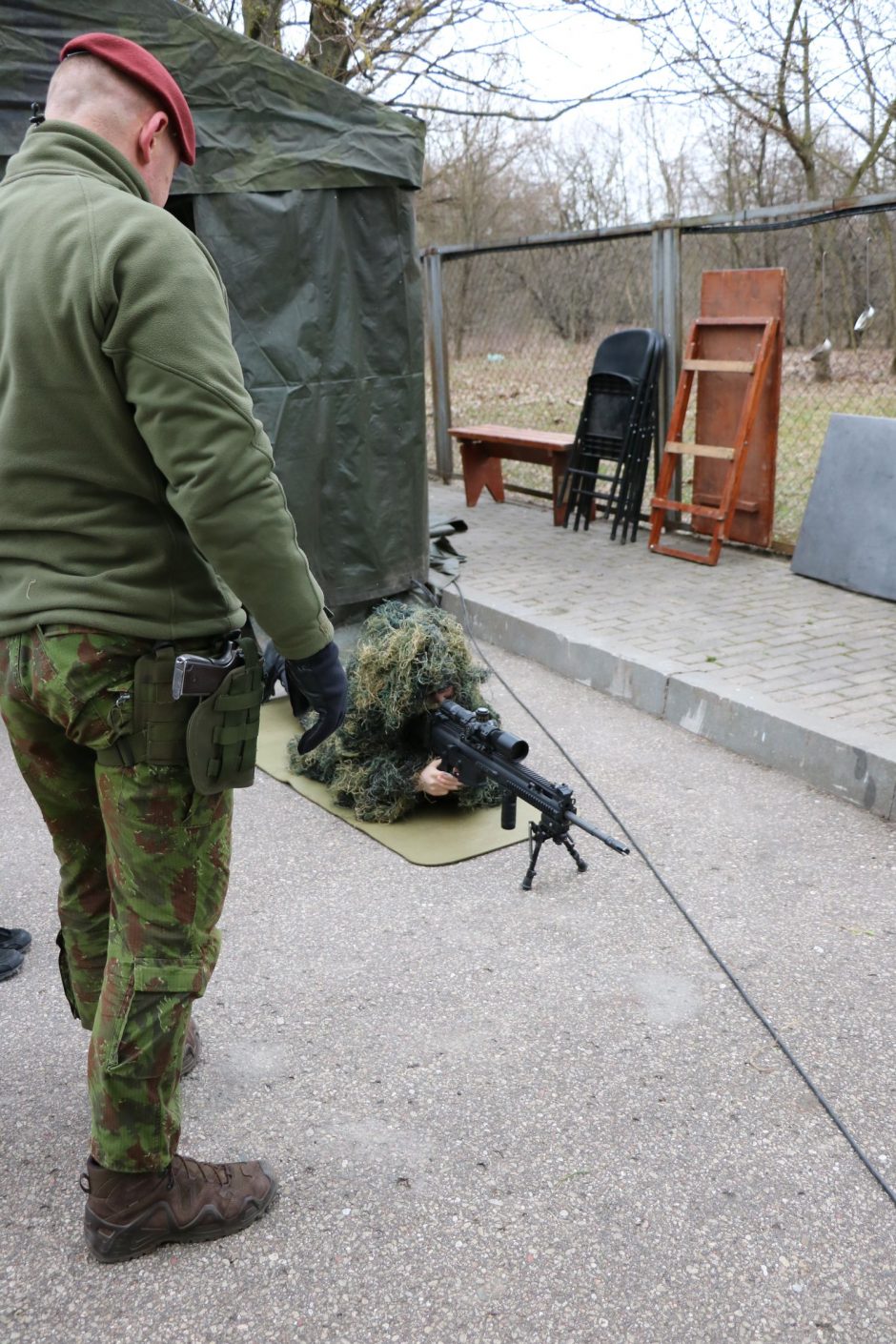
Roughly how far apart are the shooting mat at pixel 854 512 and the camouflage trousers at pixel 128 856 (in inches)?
201

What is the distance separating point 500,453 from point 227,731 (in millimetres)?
7729

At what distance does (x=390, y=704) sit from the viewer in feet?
13.5

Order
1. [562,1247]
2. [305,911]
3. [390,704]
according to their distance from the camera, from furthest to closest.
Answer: [390,704] → [305,911] → [562,1247]

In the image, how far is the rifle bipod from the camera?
3.54m

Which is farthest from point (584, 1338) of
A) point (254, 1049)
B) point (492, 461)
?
point (492, 461)

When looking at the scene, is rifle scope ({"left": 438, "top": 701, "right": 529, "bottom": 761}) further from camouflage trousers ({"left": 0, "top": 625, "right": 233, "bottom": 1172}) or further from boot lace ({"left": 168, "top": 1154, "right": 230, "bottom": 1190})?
boot lace ({"left": 168, "top": 1154, "right": 230, "bottom": 1190})

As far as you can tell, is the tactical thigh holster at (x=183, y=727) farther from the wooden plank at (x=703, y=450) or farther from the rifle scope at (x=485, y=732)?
the wooden plank at (x=703, y=450)

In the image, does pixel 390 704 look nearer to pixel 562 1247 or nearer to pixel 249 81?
pixel 562 1247

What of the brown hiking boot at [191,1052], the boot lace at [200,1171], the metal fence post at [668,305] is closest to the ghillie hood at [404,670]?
the brown hiking boot at [191,1052]

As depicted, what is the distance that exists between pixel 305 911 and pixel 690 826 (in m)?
1.43

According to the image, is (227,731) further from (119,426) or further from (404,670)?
(404,670)

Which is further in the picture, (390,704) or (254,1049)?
(390,704)

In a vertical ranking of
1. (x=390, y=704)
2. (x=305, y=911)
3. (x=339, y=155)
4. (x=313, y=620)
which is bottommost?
(x=305, y=911)

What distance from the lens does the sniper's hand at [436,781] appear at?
407cm
